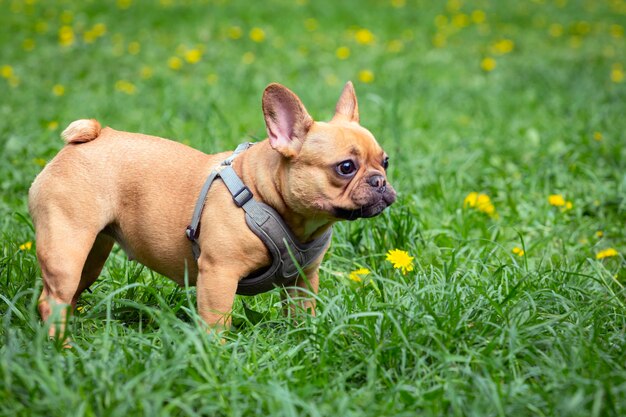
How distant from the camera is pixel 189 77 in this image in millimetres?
8273

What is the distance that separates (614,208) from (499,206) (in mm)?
746

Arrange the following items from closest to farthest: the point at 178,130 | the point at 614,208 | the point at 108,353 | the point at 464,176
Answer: the point at 108,353
the point at 614,208
the point at 464,176
the point at 178,130

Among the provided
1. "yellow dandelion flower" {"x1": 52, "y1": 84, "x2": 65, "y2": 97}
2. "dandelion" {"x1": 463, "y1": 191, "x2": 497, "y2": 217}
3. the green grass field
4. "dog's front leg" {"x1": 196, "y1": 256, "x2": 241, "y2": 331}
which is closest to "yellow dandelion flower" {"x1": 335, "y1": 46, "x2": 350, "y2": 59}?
the green grass field

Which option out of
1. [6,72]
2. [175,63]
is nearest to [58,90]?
[6,72]

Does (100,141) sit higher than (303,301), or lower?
higher

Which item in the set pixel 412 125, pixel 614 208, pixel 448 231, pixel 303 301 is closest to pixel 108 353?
pixel 303 301

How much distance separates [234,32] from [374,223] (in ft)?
20.1

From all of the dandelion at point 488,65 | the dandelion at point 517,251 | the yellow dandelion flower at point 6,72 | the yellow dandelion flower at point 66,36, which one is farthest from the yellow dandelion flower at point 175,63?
the dandelion at point 517,251

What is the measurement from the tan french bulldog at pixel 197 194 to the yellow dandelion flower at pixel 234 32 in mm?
6420

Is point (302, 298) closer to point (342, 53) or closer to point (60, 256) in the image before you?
point (60, 256)

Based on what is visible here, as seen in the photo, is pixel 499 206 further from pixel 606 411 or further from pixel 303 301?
pixel 606 411

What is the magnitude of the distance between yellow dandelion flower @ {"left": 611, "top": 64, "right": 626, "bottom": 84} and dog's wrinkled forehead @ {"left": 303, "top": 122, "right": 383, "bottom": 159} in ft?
19.4

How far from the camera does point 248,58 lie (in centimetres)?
885

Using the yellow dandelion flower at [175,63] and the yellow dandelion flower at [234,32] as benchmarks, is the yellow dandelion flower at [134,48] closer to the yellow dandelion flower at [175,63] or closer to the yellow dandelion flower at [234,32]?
the yellow dandelion flower at [175,63]
